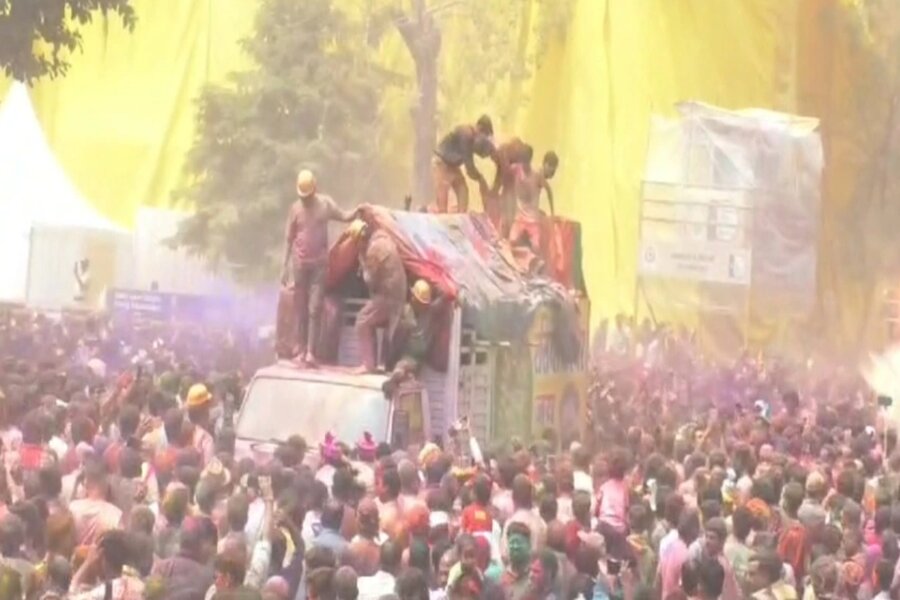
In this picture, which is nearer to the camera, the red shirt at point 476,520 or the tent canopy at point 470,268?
the red shirt at point 476,520

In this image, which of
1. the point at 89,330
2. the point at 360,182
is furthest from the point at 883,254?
the point at 89,330

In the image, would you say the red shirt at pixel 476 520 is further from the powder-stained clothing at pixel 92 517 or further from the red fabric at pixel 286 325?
the red fabric at pixel 286 325

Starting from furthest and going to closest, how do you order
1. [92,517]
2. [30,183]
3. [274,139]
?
[274,139], [30,183], [92,517]

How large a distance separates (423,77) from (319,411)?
2557 cm

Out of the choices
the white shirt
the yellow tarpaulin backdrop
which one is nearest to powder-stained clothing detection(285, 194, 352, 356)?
the white shirt

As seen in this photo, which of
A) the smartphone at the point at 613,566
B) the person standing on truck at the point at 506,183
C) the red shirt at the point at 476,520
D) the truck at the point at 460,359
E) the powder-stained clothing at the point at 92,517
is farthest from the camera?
the person standing on truck at the point at 506,183

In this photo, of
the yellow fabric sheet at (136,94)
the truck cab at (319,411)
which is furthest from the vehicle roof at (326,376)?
the yellow fabric sheet at (136,94)

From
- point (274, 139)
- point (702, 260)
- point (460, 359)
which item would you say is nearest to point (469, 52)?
point (274, 139)

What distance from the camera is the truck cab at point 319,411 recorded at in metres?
13.0

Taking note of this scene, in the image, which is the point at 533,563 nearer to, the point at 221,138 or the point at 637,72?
the point at 221,138

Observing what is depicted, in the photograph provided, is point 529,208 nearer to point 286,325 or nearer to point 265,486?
point 286,325

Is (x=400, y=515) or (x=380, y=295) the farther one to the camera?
(x=380, y=295)

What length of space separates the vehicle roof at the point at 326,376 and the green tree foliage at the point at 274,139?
62.4 feet

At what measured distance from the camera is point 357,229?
14.2 metres
